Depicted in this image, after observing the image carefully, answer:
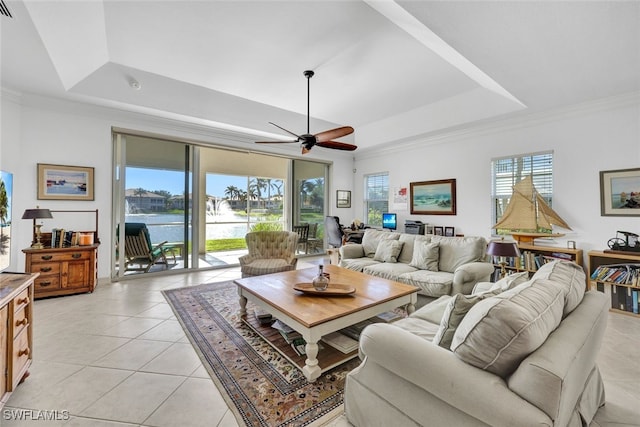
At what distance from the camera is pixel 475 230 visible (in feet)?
15.9

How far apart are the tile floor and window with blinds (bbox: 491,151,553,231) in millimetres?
1898

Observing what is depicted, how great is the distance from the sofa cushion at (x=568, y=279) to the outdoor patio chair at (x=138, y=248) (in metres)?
5.25

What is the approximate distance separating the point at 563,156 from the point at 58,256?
23.5 feet

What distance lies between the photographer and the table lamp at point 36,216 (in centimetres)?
331

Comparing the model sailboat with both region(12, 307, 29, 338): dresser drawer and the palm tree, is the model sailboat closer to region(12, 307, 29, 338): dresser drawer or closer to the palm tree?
region(12, 307, 29, 338): dresser drawer

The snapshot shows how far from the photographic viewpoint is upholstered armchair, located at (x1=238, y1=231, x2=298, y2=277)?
157 inches

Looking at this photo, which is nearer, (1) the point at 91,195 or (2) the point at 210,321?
(2) the point at 210,321

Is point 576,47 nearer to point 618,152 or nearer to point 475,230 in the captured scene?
point 618,152

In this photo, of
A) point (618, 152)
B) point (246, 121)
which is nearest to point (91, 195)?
point (246, 121)

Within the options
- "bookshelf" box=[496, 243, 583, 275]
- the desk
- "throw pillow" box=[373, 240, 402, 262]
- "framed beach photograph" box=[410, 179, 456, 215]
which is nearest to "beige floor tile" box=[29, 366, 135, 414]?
"throw pillow" box=[373, 240, 402, 262]

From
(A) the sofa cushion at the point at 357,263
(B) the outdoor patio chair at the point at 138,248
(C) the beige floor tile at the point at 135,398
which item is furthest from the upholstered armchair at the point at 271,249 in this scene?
(C) the beige floor tile at the point at 135,398

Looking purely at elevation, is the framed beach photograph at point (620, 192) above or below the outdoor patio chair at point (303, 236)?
above

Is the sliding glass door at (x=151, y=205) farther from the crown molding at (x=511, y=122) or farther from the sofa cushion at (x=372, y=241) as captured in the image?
the crown molding at (x=511, y=122)

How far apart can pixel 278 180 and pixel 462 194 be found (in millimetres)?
4377
